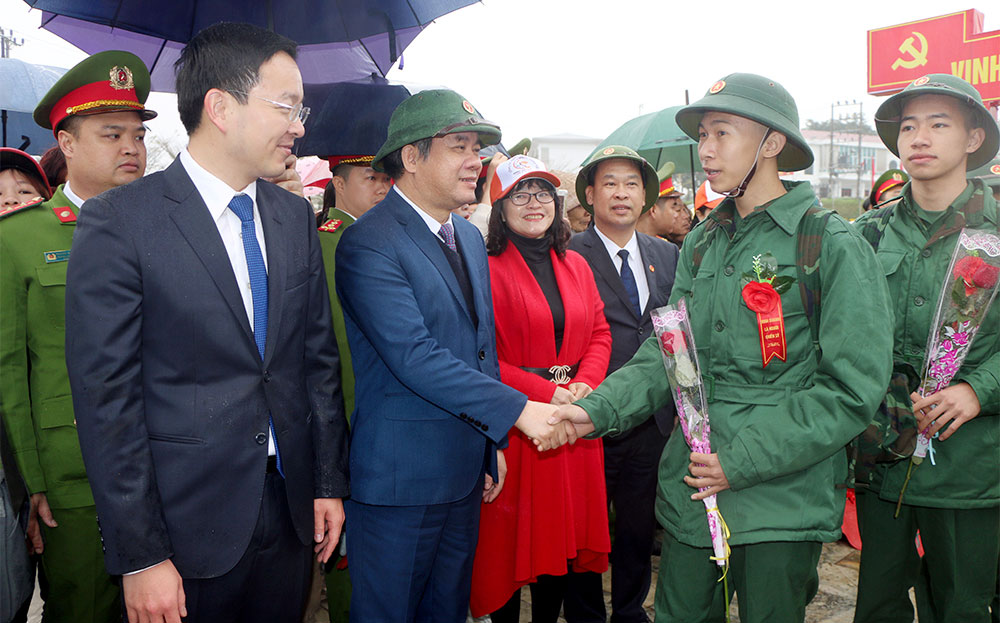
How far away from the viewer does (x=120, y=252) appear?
1.83 metres

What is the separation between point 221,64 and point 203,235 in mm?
518

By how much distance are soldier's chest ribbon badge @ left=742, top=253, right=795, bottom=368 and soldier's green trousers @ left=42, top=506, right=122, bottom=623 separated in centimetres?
248

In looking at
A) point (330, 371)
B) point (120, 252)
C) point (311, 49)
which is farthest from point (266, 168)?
point (311, 49)

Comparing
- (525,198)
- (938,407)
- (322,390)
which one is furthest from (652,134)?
(322,390)

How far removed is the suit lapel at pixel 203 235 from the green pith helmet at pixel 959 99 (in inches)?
107

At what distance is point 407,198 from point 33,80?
500 centimetres

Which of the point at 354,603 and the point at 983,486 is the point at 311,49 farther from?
the point at 983,486

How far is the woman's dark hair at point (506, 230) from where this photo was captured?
3770 millimetres

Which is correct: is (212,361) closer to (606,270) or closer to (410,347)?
(410,347)

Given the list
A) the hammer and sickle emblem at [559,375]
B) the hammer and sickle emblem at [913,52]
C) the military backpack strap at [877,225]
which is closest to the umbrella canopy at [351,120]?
the hammer and sickle emblem at [559,375]

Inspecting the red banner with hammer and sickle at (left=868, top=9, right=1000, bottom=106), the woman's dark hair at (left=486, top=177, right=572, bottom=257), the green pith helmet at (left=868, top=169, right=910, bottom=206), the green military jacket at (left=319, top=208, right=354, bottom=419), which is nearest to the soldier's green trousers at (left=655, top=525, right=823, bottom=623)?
the green military jacket at (left=319, top=208, right=354, bottom=419)

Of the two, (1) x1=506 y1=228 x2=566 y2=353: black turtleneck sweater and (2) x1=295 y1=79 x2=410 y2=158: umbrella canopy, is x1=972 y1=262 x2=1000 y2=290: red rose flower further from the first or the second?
(2) x1=295 y1=79 x2=410 y2=158: umbrella canopy

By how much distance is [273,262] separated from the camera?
2.10 meters

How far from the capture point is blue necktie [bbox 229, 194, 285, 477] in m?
2.05
